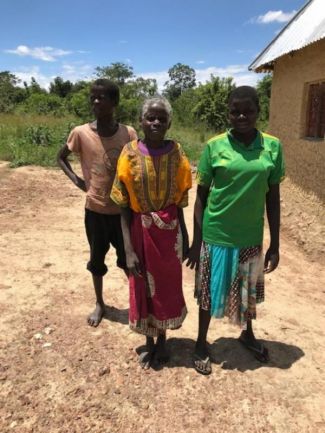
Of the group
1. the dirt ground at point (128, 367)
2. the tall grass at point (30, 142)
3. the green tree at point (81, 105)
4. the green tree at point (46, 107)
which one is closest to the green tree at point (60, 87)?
the green tree at point (46, 107)

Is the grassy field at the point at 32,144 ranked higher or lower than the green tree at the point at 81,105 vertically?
lower

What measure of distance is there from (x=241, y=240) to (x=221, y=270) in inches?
8.2

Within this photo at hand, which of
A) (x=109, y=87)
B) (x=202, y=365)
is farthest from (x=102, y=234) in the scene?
(x=202, y=365)

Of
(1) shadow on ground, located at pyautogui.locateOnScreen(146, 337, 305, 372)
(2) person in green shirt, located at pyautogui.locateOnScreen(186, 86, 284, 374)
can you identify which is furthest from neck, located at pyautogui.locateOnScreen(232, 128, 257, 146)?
(1) shadow on ground, located at pyautogui.locateOnScreen(146, 337, 305, 372)

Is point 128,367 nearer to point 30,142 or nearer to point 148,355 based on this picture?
point 148,355

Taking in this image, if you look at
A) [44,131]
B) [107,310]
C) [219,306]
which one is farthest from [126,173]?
[44,131]

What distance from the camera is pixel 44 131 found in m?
12.2

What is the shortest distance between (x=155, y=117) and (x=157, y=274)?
0.87 metres

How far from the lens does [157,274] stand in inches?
92.7

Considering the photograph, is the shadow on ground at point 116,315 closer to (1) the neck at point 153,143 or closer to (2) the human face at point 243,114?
(1) the neck at point 153,143

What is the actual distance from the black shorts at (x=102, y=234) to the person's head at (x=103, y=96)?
67cm

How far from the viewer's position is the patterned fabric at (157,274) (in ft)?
7.50

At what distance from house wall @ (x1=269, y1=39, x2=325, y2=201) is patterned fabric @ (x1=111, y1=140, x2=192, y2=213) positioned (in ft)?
13.6

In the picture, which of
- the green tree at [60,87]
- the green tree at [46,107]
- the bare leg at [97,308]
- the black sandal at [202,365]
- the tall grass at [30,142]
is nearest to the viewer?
the black sandal at [202,365]
